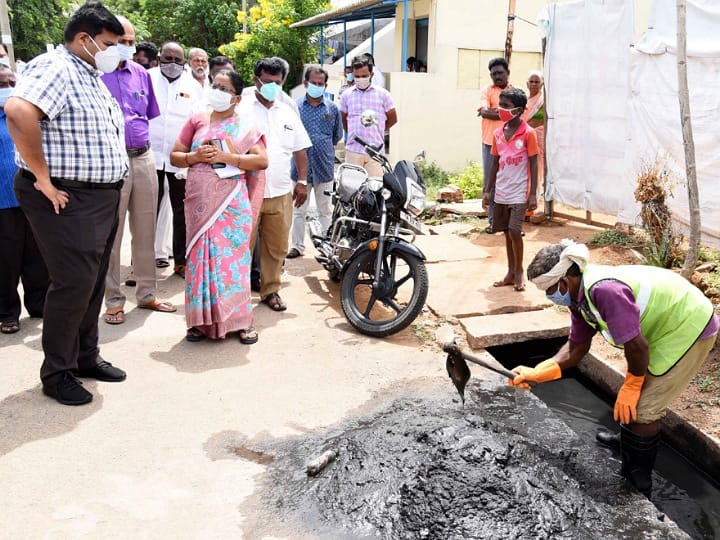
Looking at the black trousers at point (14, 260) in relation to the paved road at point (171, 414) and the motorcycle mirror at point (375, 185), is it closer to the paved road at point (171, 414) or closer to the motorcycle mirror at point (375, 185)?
the paved road at point (171, 414)

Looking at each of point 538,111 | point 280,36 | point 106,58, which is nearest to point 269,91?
point 106,58

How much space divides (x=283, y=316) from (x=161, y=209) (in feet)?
7.19

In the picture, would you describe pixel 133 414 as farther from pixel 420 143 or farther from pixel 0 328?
pixel 420 143

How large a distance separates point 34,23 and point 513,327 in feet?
68.2

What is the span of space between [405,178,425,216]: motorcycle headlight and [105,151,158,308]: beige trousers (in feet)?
6.58

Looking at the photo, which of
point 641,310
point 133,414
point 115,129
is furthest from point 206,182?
point 641,310

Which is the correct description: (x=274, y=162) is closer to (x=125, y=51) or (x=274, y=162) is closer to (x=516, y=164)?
(x=125, y=51)

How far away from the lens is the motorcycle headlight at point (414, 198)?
5043 mm

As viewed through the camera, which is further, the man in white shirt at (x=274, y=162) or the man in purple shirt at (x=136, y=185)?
the man in white shirt at (x=274, y=162)

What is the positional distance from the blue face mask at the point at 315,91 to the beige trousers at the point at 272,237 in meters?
1.65

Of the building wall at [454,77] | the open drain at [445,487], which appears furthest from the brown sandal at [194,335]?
the building wall at [454,77]

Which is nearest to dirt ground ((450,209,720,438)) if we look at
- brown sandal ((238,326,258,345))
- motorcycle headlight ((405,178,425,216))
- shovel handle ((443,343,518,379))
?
shovel handle ((443,343,518,379))

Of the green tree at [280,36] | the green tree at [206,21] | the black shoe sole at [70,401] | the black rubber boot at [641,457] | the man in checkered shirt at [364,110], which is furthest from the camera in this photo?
the green tree at [206,21]

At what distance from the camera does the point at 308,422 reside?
145 inches
